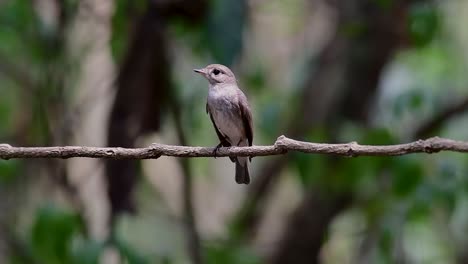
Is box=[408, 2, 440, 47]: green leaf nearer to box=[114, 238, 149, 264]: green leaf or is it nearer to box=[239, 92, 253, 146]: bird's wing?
box=[239, 92, 253, 146]: bird's wing

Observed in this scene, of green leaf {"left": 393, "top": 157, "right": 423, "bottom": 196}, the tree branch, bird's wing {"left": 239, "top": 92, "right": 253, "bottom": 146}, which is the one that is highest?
bird's wing {"left": 239, "top": 92, "right": 253, "bottom": 146}

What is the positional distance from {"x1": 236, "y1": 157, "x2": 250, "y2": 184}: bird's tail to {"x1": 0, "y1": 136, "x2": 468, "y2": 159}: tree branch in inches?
69.5

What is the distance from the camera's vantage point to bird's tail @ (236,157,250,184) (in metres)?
5.24

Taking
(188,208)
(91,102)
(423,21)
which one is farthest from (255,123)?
(423,21)

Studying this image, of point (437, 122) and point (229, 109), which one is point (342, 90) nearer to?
point (437, 122)

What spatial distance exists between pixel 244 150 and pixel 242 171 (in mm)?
2016

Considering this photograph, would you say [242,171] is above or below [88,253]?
above

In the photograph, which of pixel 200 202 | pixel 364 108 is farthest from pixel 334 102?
pixel 200 202

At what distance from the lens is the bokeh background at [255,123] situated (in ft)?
17.7

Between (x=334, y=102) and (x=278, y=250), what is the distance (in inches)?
51.4

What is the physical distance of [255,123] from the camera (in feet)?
24.5

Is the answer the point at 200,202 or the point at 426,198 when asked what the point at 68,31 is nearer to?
the point at 426,198

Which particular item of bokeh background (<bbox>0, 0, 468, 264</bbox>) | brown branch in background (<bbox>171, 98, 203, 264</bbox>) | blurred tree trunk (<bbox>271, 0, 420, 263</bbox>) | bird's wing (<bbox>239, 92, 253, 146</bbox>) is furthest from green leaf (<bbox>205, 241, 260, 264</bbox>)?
bird's wing (<bbox>239, 92, 253, 146</bbox>)

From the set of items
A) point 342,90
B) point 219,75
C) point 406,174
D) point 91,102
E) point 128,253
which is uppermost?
point 91,102
